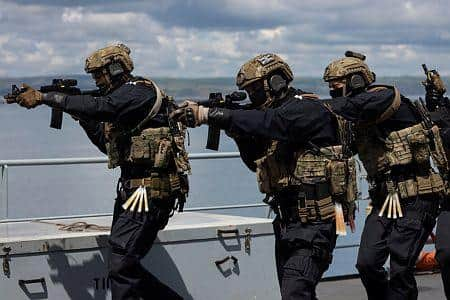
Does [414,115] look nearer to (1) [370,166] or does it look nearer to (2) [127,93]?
(1) [370,166]

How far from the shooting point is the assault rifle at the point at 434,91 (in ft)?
28.6

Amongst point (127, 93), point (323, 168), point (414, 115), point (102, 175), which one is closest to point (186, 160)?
point (127, 93)

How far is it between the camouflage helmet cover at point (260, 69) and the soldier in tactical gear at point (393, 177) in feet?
2.55

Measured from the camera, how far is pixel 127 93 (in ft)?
24.9

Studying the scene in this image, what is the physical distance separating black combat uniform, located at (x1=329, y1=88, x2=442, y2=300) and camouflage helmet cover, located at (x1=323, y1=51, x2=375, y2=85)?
0.61ft

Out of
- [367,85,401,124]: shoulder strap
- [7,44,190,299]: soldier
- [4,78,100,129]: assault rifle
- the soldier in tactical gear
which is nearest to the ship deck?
the soldier in tactical gear

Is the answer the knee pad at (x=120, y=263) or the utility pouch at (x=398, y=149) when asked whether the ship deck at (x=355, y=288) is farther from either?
the knee pad at (x=120, y=263)

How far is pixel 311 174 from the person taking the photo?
7.05m

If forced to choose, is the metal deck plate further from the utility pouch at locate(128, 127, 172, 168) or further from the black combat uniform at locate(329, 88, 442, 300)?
the black combat uniform at locate(329, 88, 442, 300)

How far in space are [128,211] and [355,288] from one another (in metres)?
3.30

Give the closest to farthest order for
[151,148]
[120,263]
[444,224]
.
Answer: [120,263]
[151,148]
[444,224]

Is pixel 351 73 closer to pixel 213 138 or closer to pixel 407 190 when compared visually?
pixel 407 190

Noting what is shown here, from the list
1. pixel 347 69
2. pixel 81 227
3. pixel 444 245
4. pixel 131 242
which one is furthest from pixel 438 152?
pixel 81 227

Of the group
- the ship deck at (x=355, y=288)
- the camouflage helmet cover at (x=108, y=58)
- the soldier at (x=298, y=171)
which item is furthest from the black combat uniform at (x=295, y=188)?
the ship deck at (x=355, y=288)
